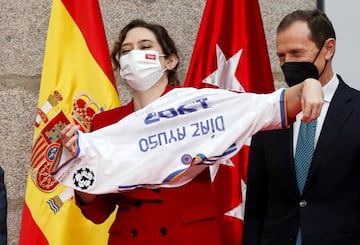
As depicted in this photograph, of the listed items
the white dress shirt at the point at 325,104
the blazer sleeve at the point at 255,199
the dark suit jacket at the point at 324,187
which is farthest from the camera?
the blazer sleeve at the point at 255,199

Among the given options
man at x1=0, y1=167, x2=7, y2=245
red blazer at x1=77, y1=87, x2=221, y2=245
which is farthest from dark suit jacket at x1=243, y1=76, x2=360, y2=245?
man at x1=0, y1=167, x2=7, y2=245

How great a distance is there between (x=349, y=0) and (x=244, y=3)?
22.4 inches

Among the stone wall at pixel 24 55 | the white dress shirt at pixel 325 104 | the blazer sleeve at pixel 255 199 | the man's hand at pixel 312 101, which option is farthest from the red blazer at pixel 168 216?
the stone wall at pixel 24 55

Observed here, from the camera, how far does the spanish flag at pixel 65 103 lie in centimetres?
342

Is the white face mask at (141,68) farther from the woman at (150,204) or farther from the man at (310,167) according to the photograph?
the man at (310,167)

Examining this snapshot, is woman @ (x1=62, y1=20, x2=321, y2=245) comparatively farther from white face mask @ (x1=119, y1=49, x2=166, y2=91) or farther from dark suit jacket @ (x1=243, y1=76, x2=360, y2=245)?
dark suit jacket @ (x1=243, y1=76, x2=360, y2=245)

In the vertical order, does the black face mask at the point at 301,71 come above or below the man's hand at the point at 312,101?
above

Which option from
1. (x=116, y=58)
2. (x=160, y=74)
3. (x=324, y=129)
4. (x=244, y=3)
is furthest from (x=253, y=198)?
(x=244, y=3)

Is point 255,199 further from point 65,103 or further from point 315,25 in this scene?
point 65,103

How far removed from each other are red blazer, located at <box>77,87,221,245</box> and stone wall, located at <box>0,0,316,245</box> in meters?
0.95

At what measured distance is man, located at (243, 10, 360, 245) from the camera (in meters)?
2.60

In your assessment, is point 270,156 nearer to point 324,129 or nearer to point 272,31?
point 324,129

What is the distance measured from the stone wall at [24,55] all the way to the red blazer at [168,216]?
952mm

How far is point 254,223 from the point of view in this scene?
2830 mm
